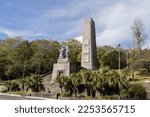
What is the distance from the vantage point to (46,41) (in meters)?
57.2

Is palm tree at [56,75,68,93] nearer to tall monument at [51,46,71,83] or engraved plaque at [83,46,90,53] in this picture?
tall monument at [51,46,71,83]

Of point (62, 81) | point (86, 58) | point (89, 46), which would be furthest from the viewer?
point (86, 58)

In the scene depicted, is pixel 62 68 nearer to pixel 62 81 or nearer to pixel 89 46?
pixel 62 81

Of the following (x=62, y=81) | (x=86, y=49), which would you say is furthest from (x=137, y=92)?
(x=86, y=49)

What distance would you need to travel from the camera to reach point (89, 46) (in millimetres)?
43000

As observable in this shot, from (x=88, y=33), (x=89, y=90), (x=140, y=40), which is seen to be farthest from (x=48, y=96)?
(x=140, y=40)

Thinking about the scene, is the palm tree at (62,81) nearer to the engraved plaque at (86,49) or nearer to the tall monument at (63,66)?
the tall monument at (63,66)

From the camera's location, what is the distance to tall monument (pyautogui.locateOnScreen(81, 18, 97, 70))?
42.7 m

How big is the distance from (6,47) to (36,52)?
270 inches

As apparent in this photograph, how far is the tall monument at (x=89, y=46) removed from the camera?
4269 centimetres

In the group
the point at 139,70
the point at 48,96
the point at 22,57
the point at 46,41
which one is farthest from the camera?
the point at 46,41

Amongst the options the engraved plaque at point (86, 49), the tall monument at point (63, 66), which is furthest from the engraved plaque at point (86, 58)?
the tall monument at point (63, 66)

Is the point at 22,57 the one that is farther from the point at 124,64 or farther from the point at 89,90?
the point at 89,90

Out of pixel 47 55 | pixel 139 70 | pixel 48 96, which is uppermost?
pixel 47 55
